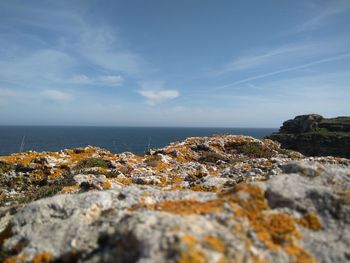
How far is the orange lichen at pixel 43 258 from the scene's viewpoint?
7.23 m

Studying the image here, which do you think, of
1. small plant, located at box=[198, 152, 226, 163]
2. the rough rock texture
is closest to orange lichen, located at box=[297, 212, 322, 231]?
small plant, located at box=[198, 152, 226, 163]

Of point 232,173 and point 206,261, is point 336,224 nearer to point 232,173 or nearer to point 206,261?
point 206,261

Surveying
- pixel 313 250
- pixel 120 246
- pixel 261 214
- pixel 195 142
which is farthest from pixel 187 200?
pixel 195 142

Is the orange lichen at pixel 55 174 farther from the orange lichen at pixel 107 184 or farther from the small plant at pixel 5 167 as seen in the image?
the orange lichen at pixel 107 184

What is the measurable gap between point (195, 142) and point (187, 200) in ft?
81.3

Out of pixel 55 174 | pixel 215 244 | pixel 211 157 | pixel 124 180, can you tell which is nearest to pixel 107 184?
pixel 124 180

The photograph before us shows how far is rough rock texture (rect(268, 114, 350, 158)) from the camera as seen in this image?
384ft

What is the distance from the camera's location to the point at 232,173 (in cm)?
1833

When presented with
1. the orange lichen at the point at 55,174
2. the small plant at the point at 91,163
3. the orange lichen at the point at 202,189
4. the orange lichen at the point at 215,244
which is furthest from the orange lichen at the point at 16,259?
the small plant at the point at 91,163

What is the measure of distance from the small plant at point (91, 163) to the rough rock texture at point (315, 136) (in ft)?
302

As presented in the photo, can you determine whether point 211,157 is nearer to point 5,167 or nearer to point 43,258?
point 5,167

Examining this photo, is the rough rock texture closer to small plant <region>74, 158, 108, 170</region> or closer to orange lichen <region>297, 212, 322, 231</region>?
small plant <region>74, 158, 108, 170</region>

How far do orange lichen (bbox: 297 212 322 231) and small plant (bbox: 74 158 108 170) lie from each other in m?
18.1

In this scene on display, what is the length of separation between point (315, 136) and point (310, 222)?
132 metres
